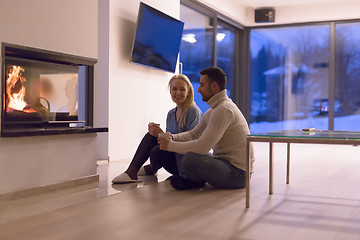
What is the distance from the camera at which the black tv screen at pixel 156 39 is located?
512 cm

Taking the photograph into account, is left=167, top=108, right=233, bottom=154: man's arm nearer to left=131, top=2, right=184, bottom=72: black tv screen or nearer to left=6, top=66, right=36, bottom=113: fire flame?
left=6, top=66, right=36, bottom=113: fire flame

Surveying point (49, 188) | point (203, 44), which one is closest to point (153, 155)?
point (49, 188)

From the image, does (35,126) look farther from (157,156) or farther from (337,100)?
(337,100)

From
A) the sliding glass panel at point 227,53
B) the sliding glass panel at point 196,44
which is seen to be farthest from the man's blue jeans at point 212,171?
the sliding glass panel at point 227,53

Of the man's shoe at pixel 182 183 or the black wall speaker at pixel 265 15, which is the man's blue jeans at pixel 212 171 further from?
the black wall speaker at pixel 265 15

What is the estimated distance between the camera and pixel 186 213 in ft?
7.89

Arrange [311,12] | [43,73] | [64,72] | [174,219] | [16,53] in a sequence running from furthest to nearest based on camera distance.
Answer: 1. [311,12]
2. [64,72]
3. [43,73]
4. [16,53]
5. [174,219]

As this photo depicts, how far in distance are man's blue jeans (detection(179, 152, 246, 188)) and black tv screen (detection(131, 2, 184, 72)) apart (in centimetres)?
231

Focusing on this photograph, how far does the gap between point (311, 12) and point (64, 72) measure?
6333mm

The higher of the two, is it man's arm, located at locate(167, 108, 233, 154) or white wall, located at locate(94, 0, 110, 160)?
white wall, located at locate(94, 0, 110, 160)

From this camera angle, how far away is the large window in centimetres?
690

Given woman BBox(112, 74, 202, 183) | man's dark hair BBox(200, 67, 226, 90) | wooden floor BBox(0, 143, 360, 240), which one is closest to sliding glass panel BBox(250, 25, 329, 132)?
wooden floor BBox(0, 143, 360, 240)

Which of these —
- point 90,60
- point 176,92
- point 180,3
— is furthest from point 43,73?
point 180,3

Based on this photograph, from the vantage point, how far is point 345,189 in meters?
3.28
